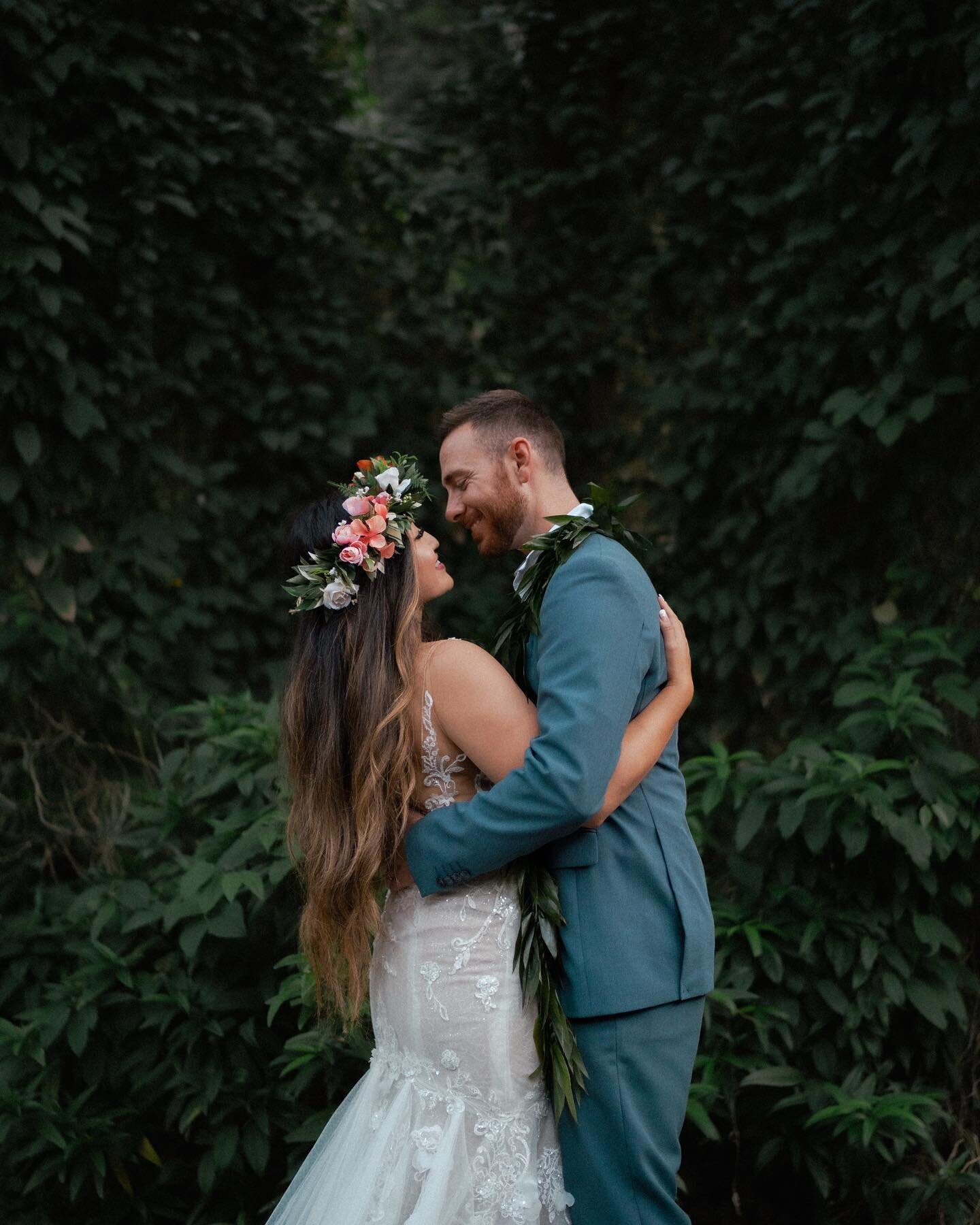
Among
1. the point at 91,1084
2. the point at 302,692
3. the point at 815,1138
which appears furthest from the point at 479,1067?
the point at 91,1084

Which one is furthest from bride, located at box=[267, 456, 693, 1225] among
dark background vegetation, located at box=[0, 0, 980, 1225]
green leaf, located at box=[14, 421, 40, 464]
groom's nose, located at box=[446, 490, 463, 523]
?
green leaf, located at box=[14, 421, 40, 464]

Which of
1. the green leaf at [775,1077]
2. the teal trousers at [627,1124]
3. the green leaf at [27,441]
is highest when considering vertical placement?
the green leaf at [27,441]

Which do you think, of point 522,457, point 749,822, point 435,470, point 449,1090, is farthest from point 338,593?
point 435,470

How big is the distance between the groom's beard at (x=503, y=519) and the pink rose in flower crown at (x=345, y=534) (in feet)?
1.18

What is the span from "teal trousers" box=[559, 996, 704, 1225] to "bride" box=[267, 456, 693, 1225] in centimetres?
8

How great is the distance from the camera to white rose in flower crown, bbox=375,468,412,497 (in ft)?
6.93

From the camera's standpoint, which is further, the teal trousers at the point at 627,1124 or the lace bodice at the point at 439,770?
the lace bodice at the point at 439,770

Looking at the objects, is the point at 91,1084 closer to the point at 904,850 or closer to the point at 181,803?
the point at 181,803

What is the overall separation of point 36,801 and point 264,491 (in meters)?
1.63

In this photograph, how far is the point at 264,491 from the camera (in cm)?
491

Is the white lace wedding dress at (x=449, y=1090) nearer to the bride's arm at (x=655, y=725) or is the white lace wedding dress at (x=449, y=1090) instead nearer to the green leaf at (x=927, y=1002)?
the bride's arm at (x=655, y=725)

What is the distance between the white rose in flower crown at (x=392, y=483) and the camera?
211cm

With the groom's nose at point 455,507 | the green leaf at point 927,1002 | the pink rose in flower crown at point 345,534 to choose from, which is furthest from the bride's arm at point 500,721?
the green leaf at point 927,1002

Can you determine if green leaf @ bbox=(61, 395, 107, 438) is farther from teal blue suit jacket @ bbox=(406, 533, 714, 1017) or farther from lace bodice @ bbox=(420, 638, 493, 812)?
teal blue suit jacket @ bbox=(406, 533, 714, 1017)
